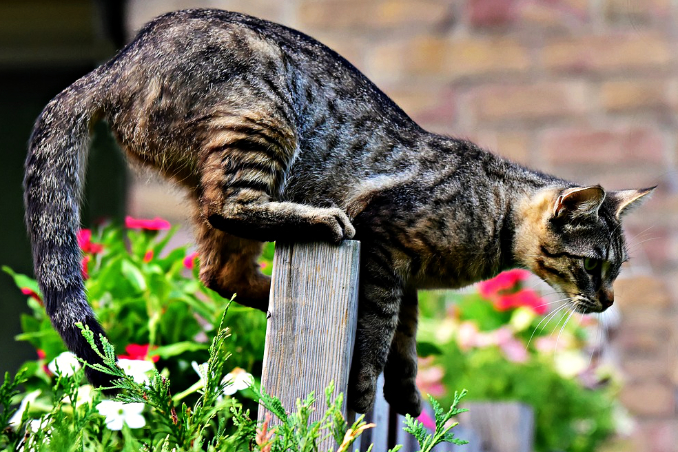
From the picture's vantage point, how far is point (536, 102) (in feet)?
16.5

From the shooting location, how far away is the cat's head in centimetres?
251

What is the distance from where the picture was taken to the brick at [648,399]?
4.86 meters

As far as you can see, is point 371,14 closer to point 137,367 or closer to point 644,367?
point 644,367

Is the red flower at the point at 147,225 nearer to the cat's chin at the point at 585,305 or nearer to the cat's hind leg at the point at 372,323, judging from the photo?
the cat's hind leg at the point at 372,323

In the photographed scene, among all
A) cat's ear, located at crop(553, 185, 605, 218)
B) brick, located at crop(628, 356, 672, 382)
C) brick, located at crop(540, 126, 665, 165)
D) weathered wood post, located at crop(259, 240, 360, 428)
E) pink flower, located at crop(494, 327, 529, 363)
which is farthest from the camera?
brick, located at crop(540, 126, 665, 165)

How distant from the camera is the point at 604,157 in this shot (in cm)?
495

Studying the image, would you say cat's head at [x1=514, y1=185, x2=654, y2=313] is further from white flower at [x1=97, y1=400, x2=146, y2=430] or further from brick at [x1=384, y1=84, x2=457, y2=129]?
brick at [x1=384, y1=84, x2=457, y2=129]

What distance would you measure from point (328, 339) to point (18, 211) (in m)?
4.05

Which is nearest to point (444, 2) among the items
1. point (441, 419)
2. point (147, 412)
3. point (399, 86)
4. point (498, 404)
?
point (399, 86)

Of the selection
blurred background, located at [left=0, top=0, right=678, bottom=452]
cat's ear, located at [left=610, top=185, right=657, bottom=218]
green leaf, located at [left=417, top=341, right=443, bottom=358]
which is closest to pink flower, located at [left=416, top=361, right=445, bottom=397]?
green leaf, located at [left=417, top=341, right=443, bottom=358]

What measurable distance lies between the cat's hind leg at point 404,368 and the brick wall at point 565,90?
8.71 feet

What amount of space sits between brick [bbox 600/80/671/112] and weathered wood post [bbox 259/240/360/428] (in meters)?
3.46

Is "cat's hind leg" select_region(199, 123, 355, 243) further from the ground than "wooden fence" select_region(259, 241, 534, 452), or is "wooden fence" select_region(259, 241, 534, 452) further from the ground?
"cat's hind leg" select_region(199, 123, 355, 243)

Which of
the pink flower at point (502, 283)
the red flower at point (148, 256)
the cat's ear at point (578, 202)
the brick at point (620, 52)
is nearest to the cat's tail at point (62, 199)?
the red flower at point (148, 256)
